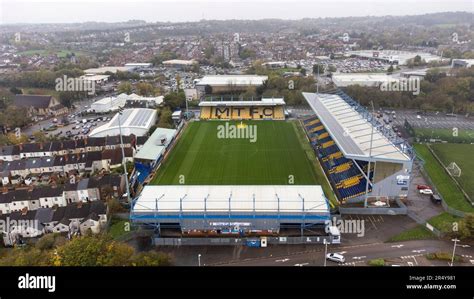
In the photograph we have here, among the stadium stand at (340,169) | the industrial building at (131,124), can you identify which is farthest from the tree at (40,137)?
the stadium stand at (340,169)

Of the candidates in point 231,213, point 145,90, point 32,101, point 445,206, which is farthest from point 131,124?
point 445,206

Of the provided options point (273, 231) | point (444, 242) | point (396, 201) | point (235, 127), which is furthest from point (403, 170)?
point (235, 127)

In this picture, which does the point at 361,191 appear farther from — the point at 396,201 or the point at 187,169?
the point at 187,169

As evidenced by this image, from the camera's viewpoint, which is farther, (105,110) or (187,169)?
(105,110)

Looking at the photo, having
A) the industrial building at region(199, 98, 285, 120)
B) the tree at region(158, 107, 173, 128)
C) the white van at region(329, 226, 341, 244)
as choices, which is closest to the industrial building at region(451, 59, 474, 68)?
the industrial building at region(199, 98, 285, 120)

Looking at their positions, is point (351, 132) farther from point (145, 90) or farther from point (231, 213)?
point (145, 90)

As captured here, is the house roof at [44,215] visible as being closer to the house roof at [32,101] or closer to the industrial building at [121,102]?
the industrial building at [121,102]
